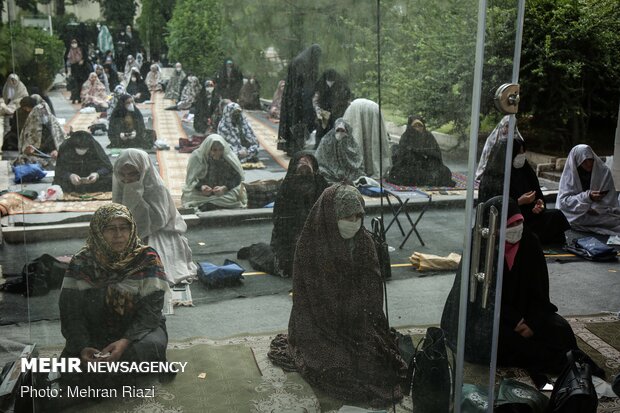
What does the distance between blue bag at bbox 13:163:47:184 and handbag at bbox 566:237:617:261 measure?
17.4ft

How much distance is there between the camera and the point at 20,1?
2.47 meters

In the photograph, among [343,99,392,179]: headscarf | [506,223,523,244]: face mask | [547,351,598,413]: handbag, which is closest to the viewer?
[343,99,392,179]: headscarf

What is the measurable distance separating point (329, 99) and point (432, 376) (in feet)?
3.53

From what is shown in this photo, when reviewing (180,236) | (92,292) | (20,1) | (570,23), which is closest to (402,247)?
(180,236)

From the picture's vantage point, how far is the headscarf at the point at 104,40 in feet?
7.98

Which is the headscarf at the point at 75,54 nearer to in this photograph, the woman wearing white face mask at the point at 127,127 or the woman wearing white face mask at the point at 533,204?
the woman wearing white face mask at the point at 127,127

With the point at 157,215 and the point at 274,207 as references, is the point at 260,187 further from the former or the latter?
the point at 157,215

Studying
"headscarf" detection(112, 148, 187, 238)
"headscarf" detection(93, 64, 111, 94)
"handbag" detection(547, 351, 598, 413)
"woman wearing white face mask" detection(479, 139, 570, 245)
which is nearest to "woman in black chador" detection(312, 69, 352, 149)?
"headscarf" detection(112, 148, 187, 238)

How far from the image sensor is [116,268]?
2.47 meters

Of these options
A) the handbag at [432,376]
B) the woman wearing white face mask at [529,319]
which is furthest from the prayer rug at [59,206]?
the woman wearing white face mask at [529,319]

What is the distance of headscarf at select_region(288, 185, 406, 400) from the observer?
257cm

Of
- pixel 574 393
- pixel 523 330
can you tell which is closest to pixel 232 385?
pixel 574 393

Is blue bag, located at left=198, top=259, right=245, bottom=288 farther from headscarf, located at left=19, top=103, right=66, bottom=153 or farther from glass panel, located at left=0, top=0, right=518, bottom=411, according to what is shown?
headscarf, located at left=19, top=103, right=66, bottom=153

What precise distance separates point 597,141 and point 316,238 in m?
10.3
